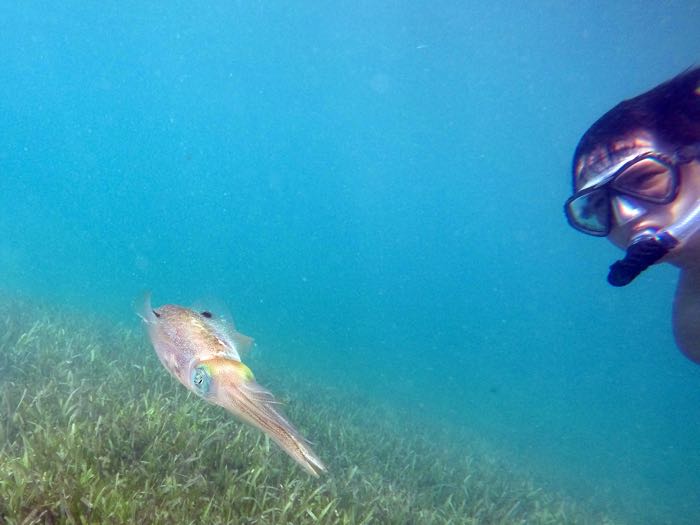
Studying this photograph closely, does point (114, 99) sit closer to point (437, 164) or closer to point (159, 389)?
point (437, 164)

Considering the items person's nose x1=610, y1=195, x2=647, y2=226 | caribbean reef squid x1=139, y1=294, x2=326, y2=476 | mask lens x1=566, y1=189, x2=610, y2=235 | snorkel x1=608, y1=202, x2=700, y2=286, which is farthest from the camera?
mask lens x1=566, y1=189, x2=610, y2=235

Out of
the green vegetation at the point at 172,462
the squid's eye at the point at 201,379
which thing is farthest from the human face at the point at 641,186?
the green vegetation at the point at 172,462

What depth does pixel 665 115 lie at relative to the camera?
2.21 m

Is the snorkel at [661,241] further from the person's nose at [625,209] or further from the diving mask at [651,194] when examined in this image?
the person's nose at [625,209]

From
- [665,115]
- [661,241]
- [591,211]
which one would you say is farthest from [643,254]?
[665,115]

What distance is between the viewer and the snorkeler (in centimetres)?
208

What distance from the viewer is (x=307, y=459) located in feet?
4.53

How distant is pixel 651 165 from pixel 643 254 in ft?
1.51

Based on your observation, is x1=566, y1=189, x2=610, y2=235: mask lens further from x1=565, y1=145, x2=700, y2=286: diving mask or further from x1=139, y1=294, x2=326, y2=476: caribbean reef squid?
x1=139, y1=294, x2=326, y2=476: caribbean reef squid

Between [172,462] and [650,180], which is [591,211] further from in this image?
[172,462]

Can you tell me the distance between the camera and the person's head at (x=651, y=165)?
6.85ft

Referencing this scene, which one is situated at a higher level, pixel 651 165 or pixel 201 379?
pixel 651 165

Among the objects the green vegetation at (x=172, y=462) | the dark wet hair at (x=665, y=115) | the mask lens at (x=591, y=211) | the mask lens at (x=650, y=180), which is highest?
the dark wet hair at (x=665, y=115)

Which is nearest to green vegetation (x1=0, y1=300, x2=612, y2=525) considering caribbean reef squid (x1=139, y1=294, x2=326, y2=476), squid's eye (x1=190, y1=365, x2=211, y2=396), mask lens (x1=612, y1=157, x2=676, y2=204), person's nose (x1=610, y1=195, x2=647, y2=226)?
caribbean reef squid (x1=139, y1=294, x2=326, y2=476)
